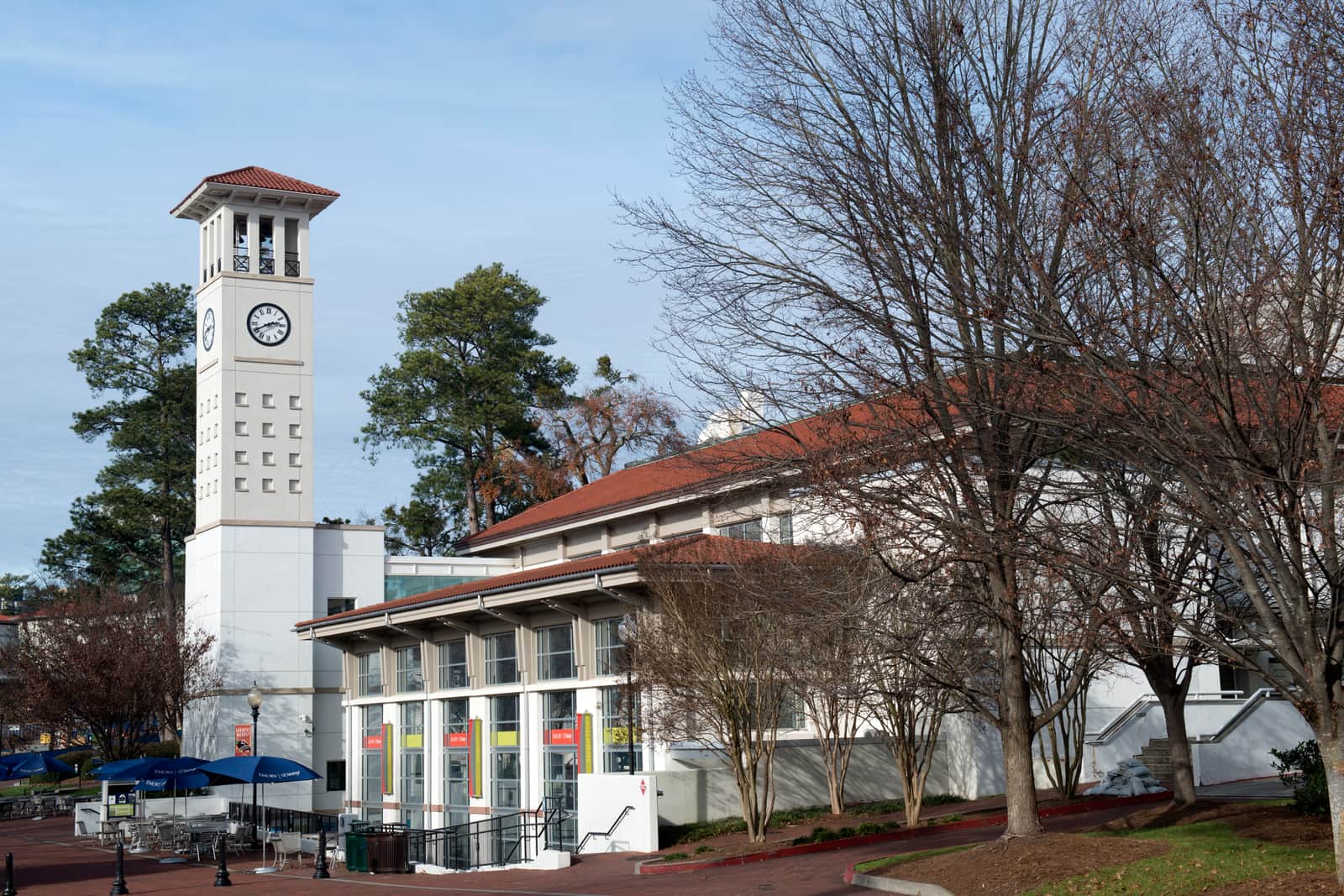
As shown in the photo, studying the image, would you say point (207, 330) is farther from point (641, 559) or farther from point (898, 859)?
point (898, 859)

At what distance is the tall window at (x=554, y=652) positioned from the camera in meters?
35.1

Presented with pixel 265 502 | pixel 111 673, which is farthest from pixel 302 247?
pixel 111 673

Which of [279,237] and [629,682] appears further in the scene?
[279,237]

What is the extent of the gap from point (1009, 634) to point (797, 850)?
7.88 meters

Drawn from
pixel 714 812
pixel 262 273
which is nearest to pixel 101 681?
pixel 262 273

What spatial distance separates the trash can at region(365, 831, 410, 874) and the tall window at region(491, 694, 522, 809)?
22.1 feet

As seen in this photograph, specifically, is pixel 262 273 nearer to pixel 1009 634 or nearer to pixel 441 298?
pixel 441 298

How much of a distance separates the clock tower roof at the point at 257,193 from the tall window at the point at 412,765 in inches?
950

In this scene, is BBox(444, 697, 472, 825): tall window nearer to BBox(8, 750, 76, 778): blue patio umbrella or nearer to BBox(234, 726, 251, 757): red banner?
BBox(234, 726, 251, 757): red banner

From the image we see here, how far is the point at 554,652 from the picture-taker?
35.7 m

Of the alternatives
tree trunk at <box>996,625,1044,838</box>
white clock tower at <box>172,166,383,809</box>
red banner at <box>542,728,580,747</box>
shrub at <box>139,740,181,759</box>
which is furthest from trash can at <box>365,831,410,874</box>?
shrub at <box>139,740,181,759</box>

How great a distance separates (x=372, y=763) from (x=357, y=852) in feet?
49.8

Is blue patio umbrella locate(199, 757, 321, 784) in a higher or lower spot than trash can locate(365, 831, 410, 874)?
higher

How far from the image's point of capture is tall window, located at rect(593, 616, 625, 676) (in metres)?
33.2
